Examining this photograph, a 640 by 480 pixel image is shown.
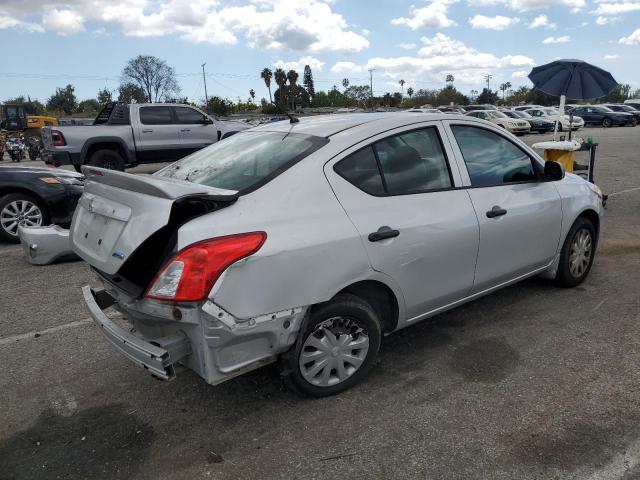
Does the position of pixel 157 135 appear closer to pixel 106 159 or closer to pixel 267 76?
pixel 106 159

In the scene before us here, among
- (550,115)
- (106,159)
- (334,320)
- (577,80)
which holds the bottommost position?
(334,320)

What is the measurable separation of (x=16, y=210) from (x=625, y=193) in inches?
394

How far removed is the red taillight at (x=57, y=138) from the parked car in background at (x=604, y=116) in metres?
34.2

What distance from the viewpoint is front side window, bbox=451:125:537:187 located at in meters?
3.59

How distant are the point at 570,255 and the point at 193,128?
1075cm

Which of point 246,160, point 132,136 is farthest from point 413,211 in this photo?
point 132,136

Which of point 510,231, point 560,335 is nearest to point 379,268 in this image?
point 510,231

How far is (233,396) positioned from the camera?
3.10 metres

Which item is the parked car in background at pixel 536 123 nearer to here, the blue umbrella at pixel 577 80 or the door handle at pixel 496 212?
the blue umbrella at pixel 577 80

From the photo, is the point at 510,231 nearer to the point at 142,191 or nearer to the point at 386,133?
the point at 386,133

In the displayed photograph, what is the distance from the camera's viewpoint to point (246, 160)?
3.15m

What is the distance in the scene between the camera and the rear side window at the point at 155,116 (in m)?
12.5

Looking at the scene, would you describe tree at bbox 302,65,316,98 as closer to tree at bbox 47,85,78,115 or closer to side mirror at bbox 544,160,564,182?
tree at bbox 47,85,78,115

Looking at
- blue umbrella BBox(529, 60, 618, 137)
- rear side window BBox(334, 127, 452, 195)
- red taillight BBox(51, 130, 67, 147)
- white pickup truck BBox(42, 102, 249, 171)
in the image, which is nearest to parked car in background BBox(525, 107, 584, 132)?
blue umbrella BBox(529, 60, 618, 137)
